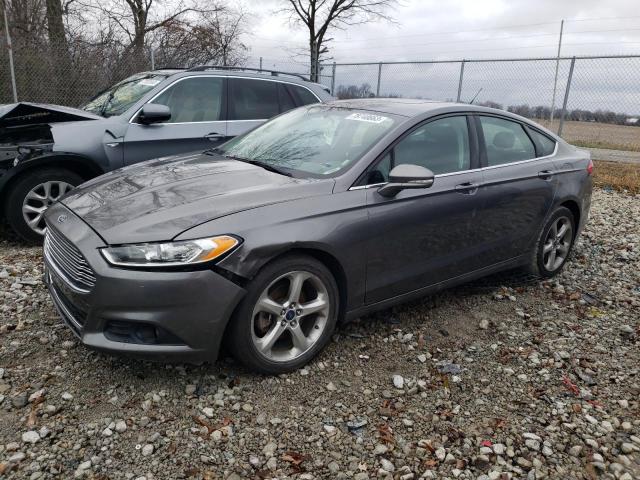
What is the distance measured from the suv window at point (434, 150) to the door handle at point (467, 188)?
0.12 meters

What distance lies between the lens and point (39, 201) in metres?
4.89

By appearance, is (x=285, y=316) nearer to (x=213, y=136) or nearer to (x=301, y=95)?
(x=213, y=136)

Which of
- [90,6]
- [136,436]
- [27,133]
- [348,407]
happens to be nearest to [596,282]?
[348,407]

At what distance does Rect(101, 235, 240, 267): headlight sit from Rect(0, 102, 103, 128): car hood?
3262 millimetres

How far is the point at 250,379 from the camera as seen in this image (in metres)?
3.02

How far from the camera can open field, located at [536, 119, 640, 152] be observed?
1276 cm

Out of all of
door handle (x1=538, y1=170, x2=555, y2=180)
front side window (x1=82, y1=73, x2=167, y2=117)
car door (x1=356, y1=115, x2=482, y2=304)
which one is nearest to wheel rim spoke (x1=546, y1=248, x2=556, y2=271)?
door handle (x1=538, y1=170, x2=555, y2=180)

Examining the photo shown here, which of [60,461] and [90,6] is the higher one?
[90,6]

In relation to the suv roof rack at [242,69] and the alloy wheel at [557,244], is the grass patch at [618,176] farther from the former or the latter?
the suv roof rack at [242,69]

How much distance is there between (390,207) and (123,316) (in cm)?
169

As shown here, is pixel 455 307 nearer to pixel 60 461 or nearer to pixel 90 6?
pixel 60 461

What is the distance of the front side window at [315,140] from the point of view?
11.2 feet

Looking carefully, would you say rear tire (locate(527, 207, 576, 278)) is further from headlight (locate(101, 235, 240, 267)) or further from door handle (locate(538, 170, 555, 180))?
headlight (locate(101, 235, 240, 267))

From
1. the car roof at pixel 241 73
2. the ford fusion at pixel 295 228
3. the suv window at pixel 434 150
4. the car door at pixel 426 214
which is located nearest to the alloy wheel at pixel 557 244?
the ford fusion at pixel 295 228
